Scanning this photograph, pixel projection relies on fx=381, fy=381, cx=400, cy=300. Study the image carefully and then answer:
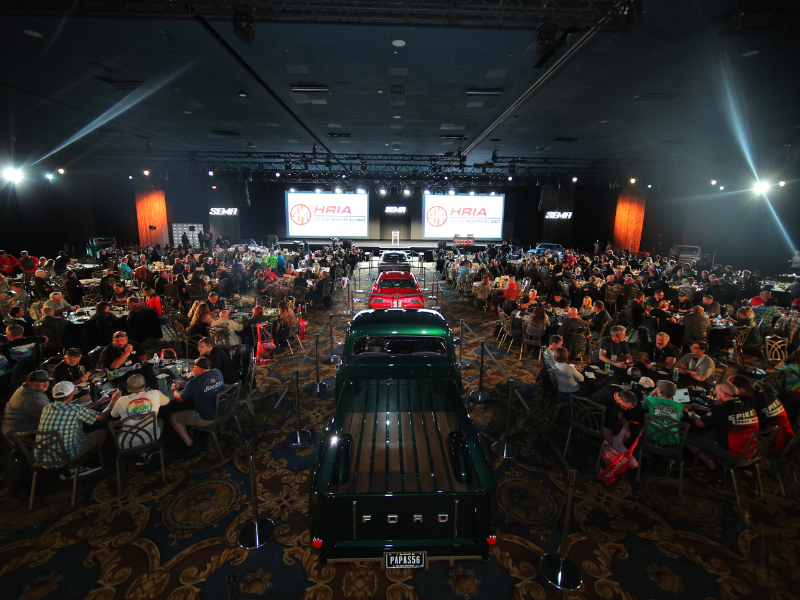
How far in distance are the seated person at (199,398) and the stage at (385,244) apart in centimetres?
2356

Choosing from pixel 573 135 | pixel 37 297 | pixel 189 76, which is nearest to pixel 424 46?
pixel 189 76

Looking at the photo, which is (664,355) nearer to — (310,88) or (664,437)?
(664,437)

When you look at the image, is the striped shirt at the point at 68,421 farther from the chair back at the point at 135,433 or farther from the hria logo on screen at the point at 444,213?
the hria logo on screen at the point at 444,213

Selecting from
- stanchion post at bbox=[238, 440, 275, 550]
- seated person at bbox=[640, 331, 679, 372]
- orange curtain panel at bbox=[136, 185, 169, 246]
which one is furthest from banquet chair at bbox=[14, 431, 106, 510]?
orange curtain panel at bbox=[136, 185, 169, 246]

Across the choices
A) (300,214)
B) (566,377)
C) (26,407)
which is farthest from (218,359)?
(300,214)

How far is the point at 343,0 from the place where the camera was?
217 inches

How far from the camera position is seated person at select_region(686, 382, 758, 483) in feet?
14.3

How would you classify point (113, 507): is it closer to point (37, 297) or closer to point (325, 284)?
point (325, 284)

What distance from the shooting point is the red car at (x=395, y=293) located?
10.6m

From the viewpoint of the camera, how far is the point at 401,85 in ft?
31.0

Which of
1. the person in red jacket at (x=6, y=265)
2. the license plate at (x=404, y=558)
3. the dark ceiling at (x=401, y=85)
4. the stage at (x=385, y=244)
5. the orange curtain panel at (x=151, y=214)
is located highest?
the dark ceiling at (x=401, y=85)

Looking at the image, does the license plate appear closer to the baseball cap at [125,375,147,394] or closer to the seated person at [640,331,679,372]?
the baseball cap at [125,375,147,394]

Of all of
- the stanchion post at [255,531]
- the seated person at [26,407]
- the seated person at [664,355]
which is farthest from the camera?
the seated person at [664,355]

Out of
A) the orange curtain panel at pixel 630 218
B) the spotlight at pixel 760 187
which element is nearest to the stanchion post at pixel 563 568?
the spotlight at pixel 760 187
